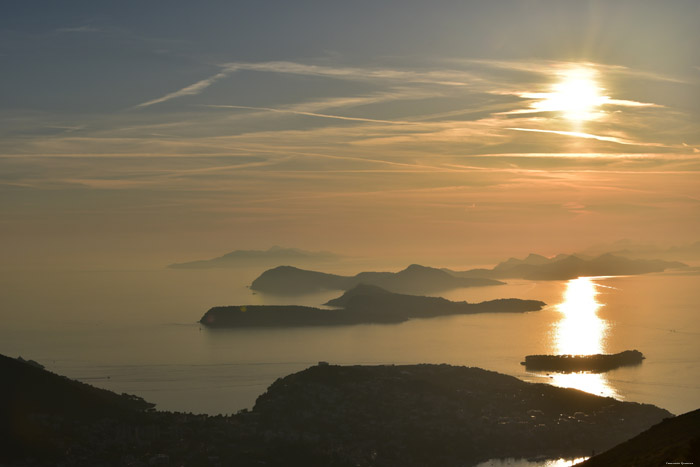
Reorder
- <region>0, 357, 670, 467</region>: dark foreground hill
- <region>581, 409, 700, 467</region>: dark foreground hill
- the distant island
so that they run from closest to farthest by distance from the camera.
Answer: <region>581, 409, 700, 467</region>: dark foreground hill, <region>0, 357, 670, 467</region>: dark foreground hill, the distant island

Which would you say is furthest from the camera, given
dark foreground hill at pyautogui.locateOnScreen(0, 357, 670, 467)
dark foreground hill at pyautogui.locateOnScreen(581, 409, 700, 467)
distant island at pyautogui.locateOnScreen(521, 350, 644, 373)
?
distant island at pyautogui.locateOnScreen(521, 350, 644, 373)

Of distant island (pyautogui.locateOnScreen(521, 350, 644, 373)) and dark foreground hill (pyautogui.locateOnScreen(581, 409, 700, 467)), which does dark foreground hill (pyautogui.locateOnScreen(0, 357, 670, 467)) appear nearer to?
dark foreground hill (pyautogui.locateOnScreen(581, 409, 700, 467))

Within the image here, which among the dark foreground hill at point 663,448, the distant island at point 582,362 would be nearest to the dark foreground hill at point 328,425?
the dark foreground hill at point 663,448

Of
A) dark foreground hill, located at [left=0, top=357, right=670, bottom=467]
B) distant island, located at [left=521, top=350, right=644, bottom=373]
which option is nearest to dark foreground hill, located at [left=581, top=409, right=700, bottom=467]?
dark foreground hill, located at [left=0, top=357, right=670, bottom=467]

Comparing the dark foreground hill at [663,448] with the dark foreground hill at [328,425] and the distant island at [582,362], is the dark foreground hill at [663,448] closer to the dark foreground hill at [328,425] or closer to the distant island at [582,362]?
the dark foreground hill at [328,425]

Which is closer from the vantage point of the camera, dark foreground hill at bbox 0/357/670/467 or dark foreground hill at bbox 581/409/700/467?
dark foreground hill at bbox 581/409/700/467

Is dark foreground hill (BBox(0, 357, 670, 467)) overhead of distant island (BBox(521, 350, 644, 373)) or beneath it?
beneath
